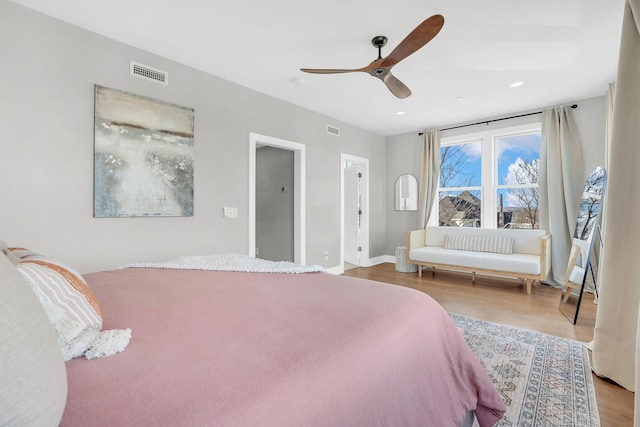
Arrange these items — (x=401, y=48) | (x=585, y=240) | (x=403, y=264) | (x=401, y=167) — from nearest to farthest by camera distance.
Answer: (x=401, y=48) → (x=585, y=240) → (x=403, y=264) → (x=401, y=167)

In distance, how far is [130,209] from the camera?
2660mm

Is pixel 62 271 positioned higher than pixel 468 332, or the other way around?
pixel 62 271

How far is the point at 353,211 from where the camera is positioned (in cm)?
Answer: 583

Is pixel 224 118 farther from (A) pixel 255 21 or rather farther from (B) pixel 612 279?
(B) pixel 612 279

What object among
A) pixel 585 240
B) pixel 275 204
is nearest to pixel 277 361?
pixel 585 240

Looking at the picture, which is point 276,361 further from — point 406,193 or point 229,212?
point 406,193

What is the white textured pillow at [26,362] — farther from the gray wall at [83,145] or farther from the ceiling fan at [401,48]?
the gray wall at [83,145]

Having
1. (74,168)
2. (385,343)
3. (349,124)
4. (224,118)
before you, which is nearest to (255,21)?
(224,118)

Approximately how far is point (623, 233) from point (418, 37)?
1875 millimetres

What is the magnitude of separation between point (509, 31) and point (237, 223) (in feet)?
10.8

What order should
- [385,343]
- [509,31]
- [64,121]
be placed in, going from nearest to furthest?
[385,343] → [64,121] → [509,31]

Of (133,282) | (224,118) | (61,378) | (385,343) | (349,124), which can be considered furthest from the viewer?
(349,124)

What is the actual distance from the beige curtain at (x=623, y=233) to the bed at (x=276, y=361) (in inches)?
47.6

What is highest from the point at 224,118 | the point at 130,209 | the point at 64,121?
the point at 224,118
